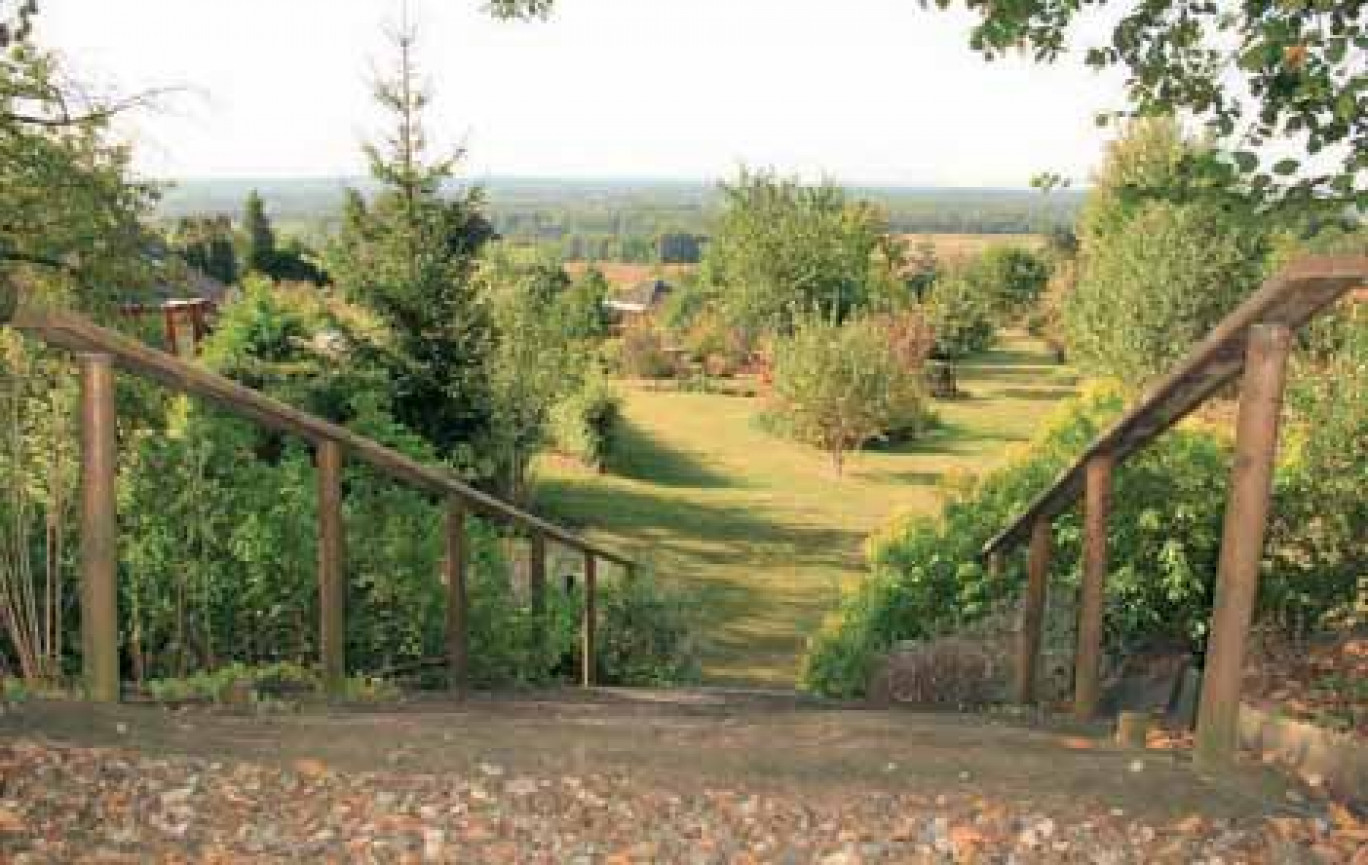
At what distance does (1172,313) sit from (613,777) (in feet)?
83.8

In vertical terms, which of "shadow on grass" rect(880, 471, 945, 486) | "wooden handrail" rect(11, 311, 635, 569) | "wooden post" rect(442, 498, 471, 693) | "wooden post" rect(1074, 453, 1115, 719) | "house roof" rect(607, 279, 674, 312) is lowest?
"shadow on grass" rect(880, 471, 945, 486)

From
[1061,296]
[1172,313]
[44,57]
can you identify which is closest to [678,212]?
[1061,296]

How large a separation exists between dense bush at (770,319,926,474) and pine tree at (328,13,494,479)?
959 centimetres

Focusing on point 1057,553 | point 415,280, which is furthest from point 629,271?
point 1057,553

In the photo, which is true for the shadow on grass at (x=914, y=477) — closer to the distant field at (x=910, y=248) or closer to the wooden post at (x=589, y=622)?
the wooden post at (x=589, y=622)

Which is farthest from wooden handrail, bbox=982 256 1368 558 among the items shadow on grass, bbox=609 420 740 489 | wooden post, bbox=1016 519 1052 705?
shadow on grass, bbox=609 420 740 489

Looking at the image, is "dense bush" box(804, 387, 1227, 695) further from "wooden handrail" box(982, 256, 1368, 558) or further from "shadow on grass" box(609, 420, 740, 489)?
"shadow on grass" box(609, 420, 740, 489)

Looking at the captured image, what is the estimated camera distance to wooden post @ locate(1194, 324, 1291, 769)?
296 cm

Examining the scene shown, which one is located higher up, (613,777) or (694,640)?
(613,777)

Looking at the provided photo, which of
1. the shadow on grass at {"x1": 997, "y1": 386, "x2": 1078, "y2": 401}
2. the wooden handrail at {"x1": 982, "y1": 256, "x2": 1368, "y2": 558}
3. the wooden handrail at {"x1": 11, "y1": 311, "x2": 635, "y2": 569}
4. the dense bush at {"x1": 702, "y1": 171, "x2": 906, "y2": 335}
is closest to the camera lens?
the wooden handrail at {"x1": 982, "y1": 256, "x2": 1368, "y2": 558}

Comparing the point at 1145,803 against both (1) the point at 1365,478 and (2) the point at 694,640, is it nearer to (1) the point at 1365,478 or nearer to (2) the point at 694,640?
(1) the point at 1365,478

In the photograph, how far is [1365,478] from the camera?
573cm

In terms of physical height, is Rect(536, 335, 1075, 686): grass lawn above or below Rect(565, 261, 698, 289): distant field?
below

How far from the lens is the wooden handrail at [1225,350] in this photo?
2621 millimetres
